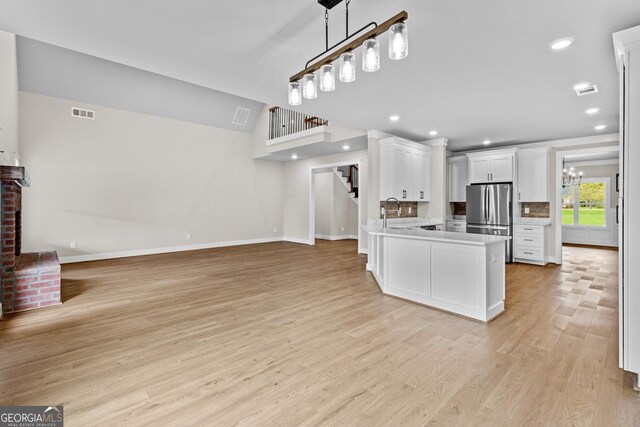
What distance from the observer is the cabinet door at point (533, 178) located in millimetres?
6406

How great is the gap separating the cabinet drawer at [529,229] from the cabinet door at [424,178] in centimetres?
193

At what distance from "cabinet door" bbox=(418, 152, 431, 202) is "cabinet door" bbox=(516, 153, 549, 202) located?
1.88 meters

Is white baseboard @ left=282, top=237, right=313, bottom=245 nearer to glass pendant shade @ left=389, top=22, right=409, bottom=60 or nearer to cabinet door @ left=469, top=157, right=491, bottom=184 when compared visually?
cabinet door @ left=469, top=157, right=491, bottom=184

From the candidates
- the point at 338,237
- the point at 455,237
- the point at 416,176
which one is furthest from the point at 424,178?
the point at 338,237

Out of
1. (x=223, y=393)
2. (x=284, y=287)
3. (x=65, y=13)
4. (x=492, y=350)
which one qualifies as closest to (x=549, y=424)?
(x=492, y=350)

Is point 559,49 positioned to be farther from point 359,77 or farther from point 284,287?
point 284,287

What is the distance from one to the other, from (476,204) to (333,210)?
469cm

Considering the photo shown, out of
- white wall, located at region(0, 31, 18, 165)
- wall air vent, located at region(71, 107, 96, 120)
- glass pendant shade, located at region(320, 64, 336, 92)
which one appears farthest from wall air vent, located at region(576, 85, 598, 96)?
wall air vent, located at region(71, 107, 96, 120)

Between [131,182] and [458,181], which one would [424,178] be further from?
[131,182]

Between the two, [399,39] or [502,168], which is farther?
[502,168]

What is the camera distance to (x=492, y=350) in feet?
8.52

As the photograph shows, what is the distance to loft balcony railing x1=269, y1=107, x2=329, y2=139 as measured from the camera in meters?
7.91

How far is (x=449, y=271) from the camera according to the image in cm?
348

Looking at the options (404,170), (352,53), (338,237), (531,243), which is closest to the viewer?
(352,53)
